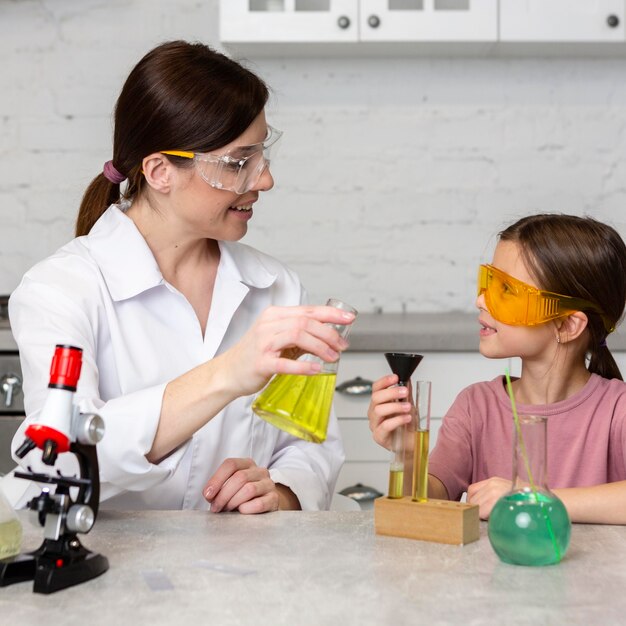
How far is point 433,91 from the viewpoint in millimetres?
3332

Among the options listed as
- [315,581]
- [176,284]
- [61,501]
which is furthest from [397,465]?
[176,284]

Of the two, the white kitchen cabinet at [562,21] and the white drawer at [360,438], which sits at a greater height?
the white kitchen cabinet at [562,21]

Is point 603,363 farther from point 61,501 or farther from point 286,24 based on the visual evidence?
point 286,24

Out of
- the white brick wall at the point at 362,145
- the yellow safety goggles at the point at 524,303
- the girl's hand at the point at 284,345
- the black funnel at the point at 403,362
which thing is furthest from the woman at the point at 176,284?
the white brick wall at the point at 362,145

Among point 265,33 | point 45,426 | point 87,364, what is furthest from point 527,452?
point 265,33

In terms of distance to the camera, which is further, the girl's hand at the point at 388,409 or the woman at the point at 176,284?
the woman at the point at 176,284

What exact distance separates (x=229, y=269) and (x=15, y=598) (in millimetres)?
973

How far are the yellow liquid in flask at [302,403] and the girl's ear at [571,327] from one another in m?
0.65

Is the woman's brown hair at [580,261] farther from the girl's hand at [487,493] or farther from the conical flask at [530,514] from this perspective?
the conical flask at [530,514]

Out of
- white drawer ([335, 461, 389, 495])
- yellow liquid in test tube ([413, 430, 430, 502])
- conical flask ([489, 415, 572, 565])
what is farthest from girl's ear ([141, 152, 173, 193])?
white drawer ([335, 461, 389, 495])

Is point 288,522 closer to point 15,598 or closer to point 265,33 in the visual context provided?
point 15,598

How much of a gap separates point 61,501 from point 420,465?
17.2 inches

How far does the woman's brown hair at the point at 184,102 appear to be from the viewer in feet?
5.53

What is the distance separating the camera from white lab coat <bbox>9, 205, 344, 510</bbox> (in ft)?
5.01
